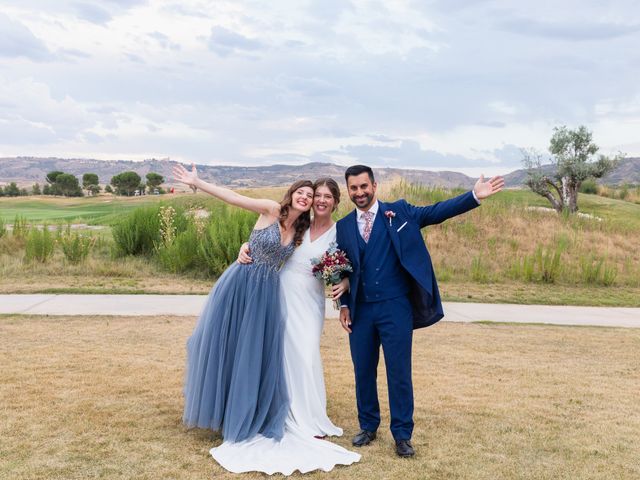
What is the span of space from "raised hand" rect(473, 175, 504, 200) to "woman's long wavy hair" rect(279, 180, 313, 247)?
53.6 inches

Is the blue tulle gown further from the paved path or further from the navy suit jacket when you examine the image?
the paved path

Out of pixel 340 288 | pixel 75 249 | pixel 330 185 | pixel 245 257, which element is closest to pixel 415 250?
pixel 340 288

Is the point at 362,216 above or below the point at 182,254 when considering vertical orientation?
above

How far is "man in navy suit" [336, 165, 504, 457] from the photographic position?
4902 millimetres

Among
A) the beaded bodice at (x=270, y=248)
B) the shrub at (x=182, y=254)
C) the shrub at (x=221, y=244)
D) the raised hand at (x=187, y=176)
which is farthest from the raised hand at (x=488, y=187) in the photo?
the shrub at (x=182, y=254)

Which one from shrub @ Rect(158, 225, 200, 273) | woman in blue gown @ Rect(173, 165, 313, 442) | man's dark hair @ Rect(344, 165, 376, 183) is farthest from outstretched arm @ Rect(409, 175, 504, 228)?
shrub @ Rect(158, 225, 200, 273)

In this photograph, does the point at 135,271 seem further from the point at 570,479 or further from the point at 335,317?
the point at 570,479

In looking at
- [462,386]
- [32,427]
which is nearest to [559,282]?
[462,386]

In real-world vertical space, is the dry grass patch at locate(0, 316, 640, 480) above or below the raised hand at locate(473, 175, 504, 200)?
below

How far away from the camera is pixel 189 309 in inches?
425

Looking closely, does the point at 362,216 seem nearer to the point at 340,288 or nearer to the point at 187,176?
the point at 340,288

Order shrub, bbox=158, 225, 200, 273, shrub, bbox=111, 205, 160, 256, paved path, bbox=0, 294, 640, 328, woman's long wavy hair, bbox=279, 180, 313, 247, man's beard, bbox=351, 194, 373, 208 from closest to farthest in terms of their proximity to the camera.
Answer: man's beard, bbox=351, 194, 373, 208
woman's long wavy hair, bbox=279, 180, 313, 247
paved path, bbox=0, 294, 640, 328
shrub, bbox=158, 225, 200, 273
shrub, bbox=111, 205, 160, 256

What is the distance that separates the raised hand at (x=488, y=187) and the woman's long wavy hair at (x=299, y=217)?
136 cm

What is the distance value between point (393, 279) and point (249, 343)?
1.28 meters
